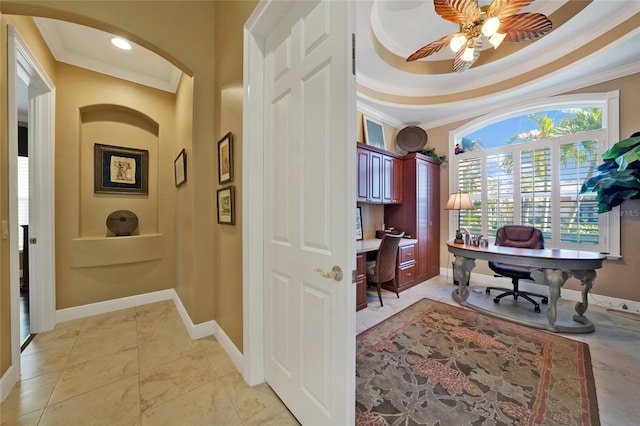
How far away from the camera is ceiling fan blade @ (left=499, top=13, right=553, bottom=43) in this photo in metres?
2.04

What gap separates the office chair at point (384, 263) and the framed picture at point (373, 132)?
1.94 m

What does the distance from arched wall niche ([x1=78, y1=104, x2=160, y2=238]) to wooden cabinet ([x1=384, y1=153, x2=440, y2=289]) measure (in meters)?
3.88

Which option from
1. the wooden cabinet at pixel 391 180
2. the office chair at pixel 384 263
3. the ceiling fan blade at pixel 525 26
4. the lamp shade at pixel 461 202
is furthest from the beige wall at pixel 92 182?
the lamp shade at pixel 461 202

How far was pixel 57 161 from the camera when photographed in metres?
2.62

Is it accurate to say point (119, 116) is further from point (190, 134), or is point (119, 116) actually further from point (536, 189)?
point (536, 189)

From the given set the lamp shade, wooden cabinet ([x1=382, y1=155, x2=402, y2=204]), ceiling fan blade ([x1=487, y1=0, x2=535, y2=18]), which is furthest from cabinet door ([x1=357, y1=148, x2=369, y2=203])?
ceiling fan blade ([x1=487, y1=0, x2=535, y2=18])

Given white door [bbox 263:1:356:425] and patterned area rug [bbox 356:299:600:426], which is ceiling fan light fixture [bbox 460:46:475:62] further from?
patterned area rug [bbox 356:299:600:426]

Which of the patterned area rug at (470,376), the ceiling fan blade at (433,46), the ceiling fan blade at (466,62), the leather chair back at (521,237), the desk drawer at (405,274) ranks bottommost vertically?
the patterned area rug at (470,376)

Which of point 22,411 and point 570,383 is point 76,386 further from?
point 570,383

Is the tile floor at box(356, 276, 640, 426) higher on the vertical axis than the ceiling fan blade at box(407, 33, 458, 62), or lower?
lower

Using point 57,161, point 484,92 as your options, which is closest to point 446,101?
point 484,92

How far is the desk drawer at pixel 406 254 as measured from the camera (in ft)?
12.2

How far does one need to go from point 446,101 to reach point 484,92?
0.54 metres

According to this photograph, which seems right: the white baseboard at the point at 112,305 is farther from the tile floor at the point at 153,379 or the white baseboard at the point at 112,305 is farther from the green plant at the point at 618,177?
the green plant at the point at 618,177
